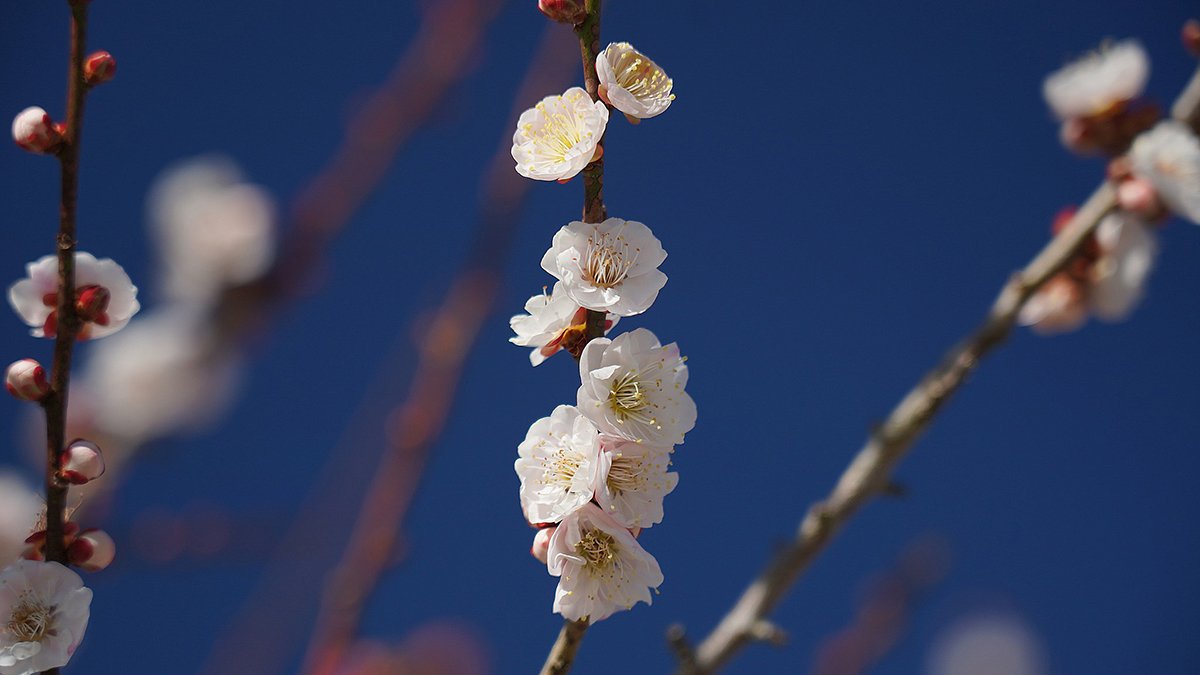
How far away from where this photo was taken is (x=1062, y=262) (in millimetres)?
1439

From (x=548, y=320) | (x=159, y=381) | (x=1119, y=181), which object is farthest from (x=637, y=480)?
(x=159, y=381)

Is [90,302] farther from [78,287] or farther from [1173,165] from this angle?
[1173,165]

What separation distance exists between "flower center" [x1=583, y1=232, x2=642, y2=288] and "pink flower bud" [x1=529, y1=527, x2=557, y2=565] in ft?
0.69

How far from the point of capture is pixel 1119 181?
1.55 meters

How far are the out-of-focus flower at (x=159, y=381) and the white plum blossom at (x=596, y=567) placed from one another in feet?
5.16

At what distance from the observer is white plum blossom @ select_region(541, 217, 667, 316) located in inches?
30.2

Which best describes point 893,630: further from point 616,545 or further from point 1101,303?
point 616,545

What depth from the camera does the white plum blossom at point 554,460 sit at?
2.52ft

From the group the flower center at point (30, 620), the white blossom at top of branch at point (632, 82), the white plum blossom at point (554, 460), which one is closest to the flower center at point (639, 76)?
the white blossom at top of branch at point (632, 82)

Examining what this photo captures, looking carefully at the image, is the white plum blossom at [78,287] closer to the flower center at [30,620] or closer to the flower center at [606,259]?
the flower center at [30,620]

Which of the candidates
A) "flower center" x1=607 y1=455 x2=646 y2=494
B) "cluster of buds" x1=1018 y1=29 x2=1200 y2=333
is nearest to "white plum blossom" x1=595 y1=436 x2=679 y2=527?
"flower center" x1=607 y1=455 x2=646 y2=494

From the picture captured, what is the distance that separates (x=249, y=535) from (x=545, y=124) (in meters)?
1.01

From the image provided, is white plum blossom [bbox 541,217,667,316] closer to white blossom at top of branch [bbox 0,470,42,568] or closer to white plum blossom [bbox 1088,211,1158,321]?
white blossom at top of branch [bbox 0,470,42,568]

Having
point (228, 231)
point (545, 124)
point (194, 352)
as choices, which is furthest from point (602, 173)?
point (228, 231)
